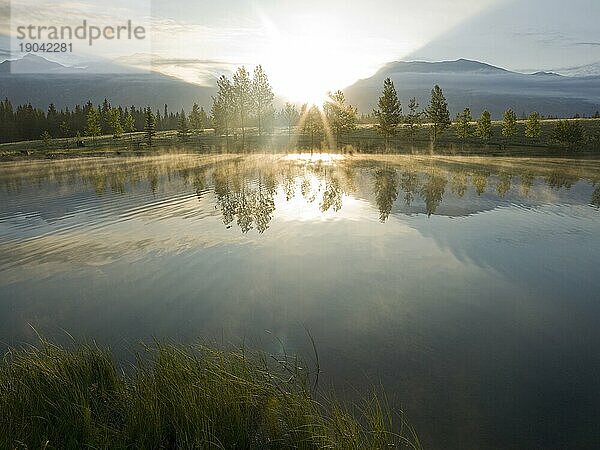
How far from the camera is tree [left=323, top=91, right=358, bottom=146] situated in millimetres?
101188

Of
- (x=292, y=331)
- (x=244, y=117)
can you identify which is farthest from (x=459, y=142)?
(x=292, y=331)

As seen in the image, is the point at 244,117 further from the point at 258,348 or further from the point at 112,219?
the point at 258,348

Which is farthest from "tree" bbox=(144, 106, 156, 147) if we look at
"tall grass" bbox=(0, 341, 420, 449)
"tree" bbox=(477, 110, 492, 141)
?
"tall grass" bbox=(0, 341, 420, 449)

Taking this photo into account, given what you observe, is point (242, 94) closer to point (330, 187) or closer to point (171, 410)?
point (330, 187)

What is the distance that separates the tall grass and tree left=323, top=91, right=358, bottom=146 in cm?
9812

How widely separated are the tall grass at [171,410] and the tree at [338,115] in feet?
322

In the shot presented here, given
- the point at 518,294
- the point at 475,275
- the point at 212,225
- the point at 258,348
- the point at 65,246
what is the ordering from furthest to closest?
1. the point at 212,225
2. the point at 65,246
3. the point at 475,275
4. the point at 518,294
5. the point at 258,348

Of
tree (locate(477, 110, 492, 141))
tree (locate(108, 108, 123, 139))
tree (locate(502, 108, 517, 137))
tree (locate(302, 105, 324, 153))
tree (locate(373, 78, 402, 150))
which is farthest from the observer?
tree (locate(108, 108, 123, 139))

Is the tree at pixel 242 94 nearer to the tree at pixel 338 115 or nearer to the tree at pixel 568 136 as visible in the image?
the tree at pixel 338 115

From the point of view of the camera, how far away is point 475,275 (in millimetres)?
13445

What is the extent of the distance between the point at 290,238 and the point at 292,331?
27.9ft

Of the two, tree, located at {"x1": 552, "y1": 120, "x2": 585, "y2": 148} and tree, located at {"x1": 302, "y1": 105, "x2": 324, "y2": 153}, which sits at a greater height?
tree, located at {"x1": 302, "y1": 105, "x2": 324, "y2": 153}

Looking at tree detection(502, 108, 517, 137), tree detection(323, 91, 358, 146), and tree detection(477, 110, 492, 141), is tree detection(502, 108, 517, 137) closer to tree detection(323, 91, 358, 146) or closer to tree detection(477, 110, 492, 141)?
tree detection(477, 110, 492, 141)

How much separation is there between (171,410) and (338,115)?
9961 centimetres
